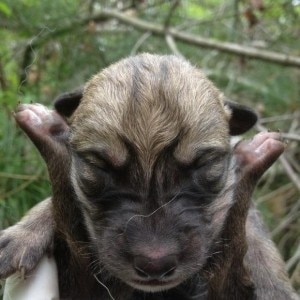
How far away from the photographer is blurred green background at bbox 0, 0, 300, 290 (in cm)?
418

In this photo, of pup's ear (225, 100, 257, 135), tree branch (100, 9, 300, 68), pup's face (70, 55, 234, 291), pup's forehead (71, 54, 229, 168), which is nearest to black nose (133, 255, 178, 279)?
pup's face (70, 55, 234, 291)

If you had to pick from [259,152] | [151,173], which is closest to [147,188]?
[151,173]

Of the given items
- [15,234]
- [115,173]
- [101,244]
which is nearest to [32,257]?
[15,234]

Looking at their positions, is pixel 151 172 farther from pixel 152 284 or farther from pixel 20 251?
pixel 20 251

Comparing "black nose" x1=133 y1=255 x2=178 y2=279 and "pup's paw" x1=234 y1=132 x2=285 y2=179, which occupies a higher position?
"black nose" x1=133 y1=255 x2=178 y2=279

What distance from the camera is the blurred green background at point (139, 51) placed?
4176mm

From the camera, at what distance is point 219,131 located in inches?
106

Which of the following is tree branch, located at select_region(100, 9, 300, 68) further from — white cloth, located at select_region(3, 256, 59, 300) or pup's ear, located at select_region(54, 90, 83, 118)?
white cloth, located at select_region(3, 256, 59, 300)

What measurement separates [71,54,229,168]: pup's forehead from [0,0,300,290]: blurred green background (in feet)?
4.49

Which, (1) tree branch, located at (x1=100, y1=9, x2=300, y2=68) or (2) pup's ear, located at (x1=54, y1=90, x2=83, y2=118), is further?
(1) tree branch, located at (x1=100, y1=9, x2=300, y2=68)

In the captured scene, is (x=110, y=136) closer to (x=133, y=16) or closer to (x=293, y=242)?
(x=293, y=242)

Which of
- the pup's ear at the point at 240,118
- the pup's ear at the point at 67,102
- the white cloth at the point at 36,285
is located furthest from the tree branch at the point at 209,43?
the white cloth at the point at 36,285

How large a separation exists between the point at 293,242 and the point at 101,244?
2589 millimetres

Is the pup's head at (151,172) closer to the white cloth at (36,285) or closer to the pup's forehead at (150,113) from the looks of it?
the pup's forehead at (150,113)
